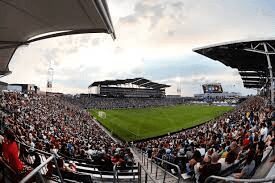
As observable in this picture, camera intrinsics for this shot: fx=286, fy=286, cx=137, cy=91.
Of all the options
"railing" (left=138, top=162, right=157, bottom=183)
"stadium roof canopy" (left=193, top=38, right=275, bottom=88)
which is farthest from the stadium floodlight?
"railing" (left=138, top=162, right=157, bottom=183)

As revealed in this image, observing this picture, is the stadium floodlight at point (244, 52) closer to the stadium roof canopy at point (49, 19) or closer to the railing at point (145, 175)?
the railing at point (145, 175)

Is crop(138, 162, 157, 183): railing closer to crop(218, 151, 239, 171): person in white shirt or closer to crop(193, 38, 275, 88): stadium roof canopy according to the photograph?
crop(218, 151, 239, 171): person in white shirt

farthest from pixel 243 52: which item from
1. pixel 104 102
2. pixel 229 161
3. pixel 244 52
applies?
pixel 104 102

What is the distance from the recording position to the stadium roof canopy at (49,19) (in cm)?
556

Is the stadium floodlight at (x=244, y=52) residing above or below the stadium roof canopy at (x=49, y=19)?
above

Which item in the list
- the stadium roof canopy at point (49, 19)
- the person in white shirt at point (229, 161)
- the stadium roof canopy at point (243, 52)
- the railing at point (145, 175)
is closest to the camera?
the railing at point (145, 175)

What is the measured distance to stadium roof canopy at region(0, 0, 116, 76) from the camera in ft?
18.2

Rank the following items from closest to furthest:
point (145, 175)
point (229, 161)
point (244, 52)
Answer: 1. point (145, 175)
2. point (229, 161)
3. point (244, 52)

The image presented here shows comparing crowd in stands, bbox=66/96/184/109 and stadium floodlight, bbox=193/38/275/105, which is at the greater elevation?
stadium floodlight, bbox=193/38/275/105

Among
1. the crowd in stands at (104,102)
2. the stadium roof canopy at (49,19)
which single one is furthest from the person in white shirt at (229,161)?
the crowd in stands at (104,102)

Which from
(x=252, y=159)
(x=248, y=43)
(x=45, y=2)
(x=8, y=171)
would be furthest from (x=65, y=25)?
(x=248, y=43)

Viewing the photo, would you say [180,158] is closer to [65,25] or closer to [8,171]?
[65,25]

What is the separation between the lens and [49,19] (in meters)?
6.94

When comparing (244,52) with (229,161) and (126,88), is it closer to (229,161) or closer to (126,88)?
(229,161)
